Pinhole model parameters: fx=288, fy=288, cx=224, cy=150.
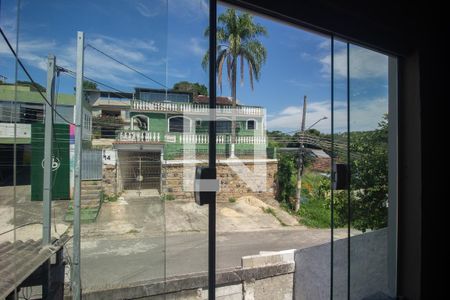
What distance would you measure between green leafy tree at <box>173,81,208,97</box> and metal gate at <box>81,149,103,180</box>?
1.06 feet

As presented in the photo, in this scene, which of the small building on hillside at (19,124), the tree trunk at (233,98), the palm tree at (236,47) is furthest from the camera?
the tree trunk at (233,98)

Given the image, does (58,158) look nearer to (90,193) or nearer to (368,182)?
(90,193)

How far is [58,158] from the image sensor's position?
2.51 ft

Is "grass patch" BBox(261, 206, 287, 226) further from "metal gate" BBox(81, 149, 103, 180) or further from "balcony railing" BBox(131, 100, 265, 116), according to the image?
"metal gate" BBox(81, 149, 103, 180)

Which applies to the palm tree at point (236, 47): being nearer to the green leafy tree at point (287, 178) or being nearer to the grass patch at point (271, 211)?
the green leafy tree at point (287, 178)

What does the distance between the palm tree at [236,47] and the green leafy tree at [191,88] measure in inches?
2.8

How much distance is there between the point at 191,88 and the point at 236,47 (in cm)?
46

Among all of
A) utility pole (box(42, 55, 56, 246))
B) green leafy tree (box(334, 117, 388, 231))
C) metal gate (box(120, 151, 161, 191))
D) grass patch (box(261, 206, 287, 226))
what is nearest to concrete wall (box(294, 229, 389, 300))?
green leafy tree (box(334, 117, 388, 231))

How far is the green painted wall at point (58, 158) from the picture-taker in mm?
725

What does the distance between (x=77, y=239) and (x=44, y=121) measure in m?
0.34

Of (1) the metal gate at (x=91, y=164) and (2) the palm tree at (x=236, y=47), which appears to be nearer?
(1) the metal gate at (x=91, y=164)

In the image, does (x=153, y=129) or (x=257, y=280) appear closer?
(x=153, y=129)

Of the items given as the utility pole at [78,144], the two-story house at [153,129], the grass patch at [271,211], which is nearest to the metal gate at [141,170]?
the two-story house at [153,129]

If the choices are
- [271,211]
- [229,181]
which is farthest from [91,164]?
[271,211]
